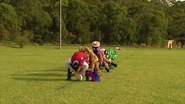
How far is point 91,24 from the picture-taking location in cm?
6262

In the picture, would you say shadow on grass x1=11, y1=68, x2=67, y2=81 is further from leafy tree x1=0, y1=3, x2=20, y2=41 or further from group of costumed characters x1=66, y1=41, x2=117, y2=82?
leafy tree x1=0, y1=3, x2=20, y2=41

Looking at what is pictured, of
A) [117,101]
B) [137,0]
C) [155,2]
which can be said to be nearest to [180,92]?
[117,101]

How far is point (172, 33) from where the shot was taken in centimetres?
6481

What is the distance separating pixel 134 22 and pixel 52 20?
15010 millimetres

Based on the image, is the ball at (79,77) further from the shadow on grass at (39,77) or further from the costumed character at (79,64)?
the shadow on grass at (39,77)

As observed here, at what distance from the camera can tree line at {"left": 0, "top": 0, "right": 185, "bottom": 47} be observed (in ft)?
187

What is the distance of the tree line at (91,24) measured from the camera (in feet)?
187

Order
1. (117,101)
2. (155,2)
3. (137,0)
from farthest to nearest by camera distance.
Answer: (155,2) → (137,0) → (117,101)

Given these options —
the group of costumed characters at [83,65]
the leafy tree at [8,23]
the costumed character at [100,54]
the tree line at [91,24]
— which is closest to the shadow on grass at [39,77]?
the group of costumed characters at [83,65]

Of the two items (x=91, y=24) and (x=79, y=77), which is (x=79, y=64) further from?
(x=91, y=24)

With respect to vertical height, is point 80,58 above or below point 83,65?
above

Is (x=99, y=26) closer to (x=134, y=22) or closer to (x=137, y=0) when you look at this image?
(x=134, y=22)

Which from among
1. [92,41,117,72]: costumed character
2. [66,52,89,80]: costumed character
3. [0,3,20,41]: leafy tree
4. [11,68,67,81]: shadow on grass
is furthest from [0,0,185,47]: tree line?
[66,52,89,80]: costumed character

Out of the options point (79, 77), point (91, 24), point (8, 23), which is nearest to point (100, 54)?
point (79, 77)
